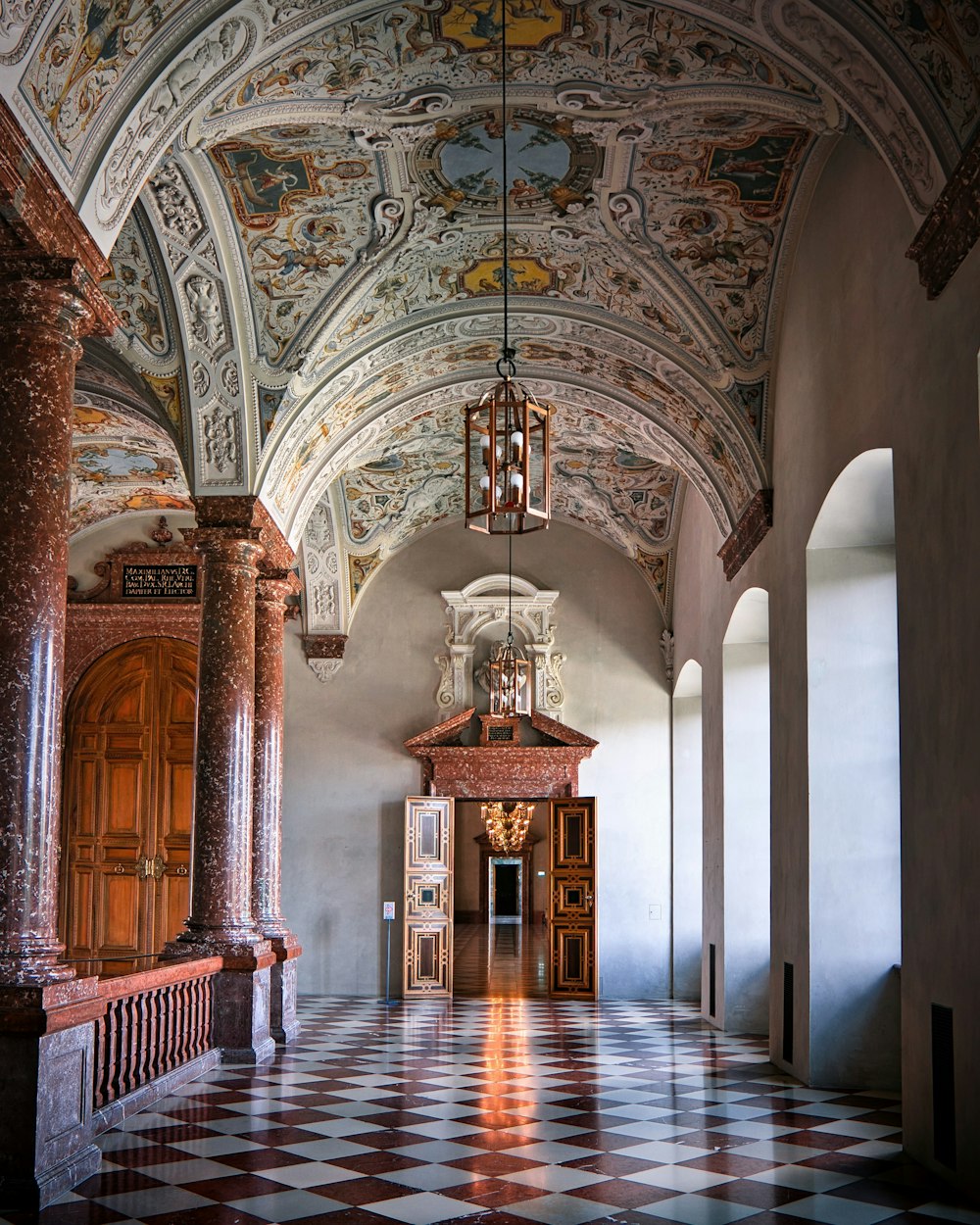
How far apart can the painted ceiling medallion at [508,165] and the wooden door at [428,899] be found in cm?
908

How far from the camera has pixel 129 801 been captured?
17.5 meters

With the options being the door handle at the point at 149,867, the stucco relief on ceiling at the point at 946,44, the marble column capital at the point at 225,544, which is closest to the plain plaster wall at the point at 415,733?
the door handle at the point at 149,867

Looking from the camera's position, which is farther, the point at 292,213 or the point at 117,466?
the point at 117,466

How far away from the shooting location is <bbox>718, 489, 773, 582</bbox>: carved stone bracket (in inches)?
453

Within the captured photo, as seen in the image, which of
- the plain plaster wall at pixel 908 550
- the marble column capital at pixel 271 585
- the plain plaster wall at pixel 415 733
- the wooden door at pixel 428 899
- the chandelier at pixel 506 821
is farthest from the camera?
the chandelier at pixel 506 821

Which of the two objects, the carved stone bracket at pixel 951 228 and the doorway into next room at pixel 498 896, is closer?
the carved stone bracket at pixel 951 228

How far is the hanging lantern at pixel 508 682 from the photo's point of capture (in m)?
→ 16.9

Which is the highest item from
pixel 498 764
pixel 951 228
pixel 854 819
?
pixel 951 228

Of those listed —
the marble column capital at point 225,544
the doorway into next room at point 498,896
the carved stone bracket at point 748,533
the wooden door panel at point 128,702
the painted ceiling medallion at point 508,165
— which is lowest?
the doorway into next room at point 498,896

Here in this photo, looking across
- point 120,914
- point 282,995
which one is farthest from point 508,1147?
point 120,914

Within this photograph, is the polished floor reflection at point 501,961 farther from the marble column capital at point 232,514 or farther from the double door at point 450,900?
the marble column capital at point 232,514

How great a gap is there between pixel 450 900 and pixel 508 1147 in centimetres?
1012

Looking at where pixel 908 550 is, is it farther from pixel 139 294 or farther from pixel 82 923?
pixel 82 923

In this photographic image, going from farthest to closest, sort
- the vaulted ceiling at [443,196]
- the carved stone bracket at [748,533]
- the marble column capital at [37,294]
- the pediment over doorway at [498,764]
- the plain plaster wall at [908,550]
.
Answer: the pediment over doorway at [498,764] → the carved stone bracket at [748,533] → the vaulted ceiling at [443,196] → the marble column capital at [37,294] → the plain plaster wall at [908,550]
